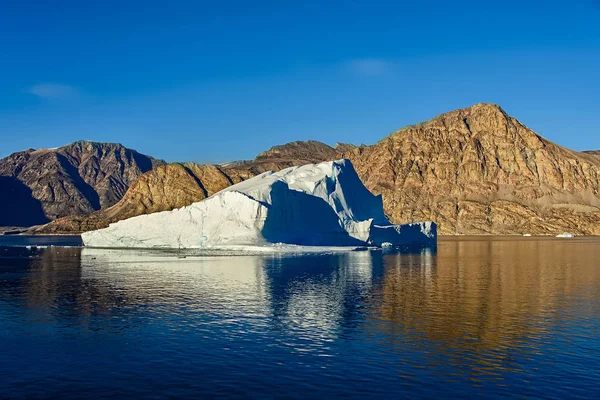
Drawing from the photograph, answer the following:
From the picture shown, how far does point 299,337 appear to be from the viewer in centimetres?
2652

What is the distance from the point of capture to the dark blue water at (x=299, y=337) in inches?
776

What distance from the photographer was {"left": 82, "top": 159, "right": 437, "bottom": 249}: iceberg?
262 ft

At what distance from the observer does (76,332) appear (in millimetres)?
27656

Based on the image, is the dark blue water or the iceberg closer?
the dark blue water

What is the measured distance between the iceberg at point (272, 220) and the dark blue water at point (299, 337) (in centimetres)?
3042

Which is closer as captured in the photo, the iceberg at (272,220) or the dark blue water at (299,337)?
the dark blue water at (299,337)

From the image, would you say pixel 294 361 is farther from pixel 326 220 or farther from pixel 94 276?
pixel 326 220

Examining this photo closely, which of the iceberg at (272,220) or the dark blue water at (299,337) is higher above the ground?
the iceberg at (272,220)

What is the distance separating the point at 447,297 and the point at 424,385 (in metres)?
20.1

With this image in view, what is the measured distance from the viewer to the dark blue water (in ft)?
64.6

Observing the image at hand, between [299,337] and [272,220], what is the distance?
54.3m

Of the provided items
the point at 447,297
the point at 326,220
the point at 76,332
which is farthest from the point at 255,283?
the point at 326,220

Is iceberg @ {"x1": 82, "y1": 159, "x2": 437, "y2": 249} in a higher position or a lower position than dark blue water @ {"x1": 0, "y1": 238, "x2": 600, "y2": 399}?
higher

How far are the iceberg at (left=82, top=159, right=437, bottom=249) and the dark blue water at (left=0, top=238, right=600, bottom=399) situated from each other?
30.4 meters
